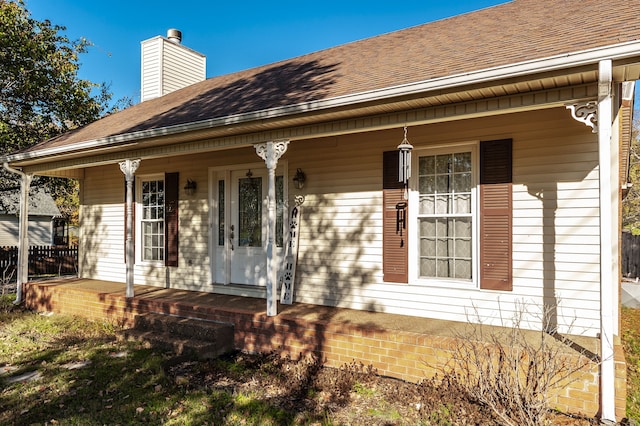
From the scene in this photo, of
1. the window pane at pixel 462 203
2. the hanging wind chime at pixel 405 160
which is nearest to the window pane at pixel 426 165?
the window pane at pixel 462 203

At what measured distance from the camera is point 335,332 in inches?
188

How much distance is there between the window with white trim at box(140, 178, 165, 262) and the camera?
26.6 feet

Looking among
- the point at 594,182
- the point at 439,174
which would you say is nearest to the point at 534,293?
the point at 594,182

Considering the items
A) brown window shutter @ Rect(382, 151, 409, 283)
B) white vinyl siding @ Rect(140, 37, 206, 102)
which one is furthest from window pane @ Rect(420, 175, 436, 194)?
white vinyl siding @ Rect(140, 37, 206, 102)

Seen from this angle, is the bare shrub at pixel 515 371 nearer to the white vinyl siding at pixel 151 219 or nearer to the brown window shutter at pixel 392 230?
the brown window shutter at pixel 392 230

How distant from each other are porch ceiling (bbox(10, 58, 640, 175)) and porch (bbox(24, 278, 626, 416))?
2.19 metres

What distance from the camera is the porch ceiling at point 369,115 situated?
367 centimetres

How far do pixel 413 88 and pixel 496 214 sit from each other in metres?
1.77

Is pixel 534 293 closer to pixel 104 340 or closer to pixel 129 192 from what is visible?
pixel 104 340

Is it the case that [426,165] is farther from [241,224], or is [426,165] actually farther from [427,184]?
[241,224]

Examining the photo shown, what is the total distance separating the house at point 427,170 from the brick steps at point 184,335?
0.76 meters

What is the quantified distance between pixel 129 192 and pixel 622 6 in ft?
22.6

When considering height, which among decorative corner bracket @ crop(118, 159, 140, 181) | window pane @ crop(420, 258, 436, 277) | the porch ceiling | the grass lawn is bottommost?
the grass lawn

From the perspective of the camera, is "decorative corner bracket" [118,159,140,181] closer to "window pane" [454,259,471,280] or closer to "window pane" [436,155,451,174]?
"window pane" [436,155,451,174]
